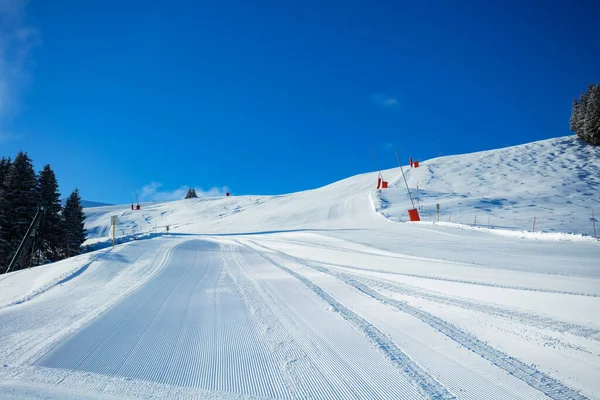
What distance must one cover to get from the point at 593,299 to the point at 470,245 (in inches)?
322

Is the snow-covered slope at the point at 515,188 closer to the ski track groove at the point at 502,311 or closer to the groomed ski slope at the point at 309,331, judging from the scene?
the groomed ski slope at the point at 309,331

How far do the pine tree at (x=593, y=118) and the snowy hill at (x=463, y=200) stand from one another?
5.20 feet

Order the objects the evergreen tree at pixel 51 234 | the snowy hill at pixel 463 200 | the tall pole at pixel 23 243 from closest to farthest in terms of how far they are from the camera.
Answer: the tall pole at pixel 23 243
the evergreen tree at pixel 51 234
the snowy hill at pixel 463 200

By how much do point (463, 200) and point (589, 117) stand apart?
33685mm

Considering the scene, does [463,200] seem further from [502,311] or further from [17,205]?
[17,205]

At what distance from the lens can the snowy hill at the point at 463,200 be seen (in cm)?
2912

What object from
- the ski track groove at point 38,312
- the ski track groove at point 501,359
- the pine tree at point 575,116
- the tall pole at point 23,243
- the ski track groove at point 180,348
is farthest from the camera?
the pine tree at point 575,116

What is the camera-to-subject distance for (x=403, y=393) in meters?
2.37

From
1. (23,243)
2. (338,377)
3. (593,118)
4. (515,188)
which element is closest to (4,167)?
(23,243)

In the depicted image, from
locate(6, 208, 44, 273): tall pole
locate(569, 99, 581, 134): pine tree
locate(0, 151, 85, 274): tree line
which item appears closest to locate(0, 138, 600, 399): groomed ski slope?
locate(6, 208, 44, 273): tall pole

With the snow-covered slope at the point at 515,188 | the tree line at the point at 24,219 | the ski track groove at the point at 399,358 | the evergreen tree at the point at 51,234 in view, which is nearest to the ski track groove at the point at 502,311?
the ski track groove at the point at 399,358

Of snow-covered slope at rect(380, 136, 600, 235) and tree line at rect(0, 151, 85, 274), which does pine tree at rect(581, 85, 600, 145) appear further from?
tree line at rect(0, 151, 85, 274)

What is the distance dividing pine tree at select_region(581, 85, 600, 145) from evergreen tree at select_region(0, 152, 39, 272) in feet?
233

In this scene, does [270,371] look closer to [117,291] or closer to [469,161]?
[117,291]
